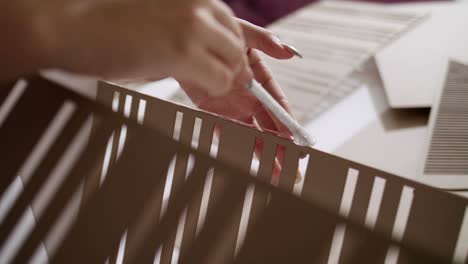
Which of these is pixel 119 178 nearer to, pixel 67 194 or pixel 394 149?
pixel 67 194

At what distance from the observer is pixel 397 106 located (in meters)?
0.62

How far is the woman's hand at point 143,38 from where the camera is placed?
21cm

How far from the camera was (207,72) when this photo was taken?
0.22 meters

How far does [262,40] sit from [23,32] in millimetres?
196

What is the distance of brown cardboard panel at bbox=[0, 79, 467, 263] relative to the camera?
0.82 feet

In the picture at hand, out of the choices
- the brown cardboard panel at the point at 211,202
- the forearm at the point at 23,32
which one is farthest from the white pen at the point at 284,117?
the forearm at the point at 23,32

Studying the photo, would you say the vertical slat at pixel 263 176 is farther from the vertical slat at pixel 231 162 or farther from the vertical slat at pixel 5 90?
the vertical slat at pixel 5 90

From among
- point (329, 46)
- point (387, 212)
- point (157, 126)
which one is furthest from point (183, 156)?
point (329, 46)

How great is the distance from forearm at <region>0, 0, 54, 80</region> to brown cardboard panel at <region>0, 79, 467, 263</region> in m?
0.13

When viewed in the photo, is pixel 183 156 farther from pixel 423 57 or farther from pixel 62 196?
pixel 423 57

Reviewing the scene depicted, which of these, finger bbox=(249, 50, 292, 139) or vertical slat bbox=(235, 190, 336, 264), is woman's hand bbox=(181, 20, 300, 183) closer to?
finger bbox=(249, 50, 292, 139)

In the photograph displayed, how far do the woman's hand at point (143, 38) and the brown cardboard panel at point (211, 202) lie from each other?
3.2 inches

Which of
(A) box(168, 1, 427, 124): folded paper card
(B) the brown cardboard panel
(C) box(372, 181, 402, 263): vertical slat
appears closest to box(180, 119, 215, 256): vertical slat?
(B) the brown cardboard panel

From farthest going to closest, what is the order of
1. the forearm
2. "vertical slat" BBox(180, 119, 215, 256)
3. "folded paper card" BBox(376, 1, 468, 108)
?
"folded paper card" BBox(376, 1, 468, 108)
"vertical slat" BBox(180, 119, 215, 256)
the forearm
